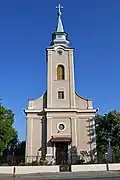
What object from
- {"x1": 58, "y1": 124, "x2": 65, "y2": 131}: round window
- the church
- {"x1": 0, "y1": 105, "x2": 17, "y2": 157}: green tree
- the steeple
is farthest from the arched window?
{"x1": 0, "y1": 105, "x2": 17, "y2": 157}: green tree

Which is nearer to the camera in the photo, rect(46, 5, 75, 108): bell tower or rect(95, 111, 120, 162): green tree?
rect(46, 5, 75, 108): bell tower

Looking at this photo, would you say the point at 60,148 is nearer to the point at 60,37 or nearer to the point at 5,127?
the point at 5,127

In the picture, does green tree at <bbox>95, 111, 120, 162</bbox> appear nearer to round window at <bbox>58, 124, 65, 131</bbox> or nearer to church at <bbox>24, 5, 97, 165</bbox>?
church at <bbox>24, 5, 97, 165</bbox>

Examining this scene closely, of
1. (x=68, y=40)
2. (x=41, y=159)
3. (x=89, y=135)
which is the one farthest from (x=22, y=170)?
(x=68, y=40)

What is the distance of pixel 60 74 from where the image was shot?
39.7 meters

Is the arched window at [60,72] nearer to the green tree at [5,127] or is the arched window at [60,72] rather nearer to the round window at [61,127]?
the round window at [61,127]

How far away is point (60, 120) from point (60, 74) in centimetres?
664

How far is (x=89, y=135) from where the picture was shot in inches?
1458

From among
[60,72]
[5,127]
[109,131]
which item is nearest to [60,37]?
[60,72]

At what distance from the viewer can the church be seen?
35.5m

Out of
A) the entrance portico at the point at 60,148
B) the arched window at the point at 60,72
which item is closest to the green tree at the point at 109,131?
the entrance portico at the point at 60,148

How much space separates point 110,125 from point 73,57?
1513 centimetres

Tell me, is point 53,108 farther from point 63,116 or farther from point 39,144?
point 39,144

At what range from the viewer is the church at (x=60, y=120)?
1396 inches
